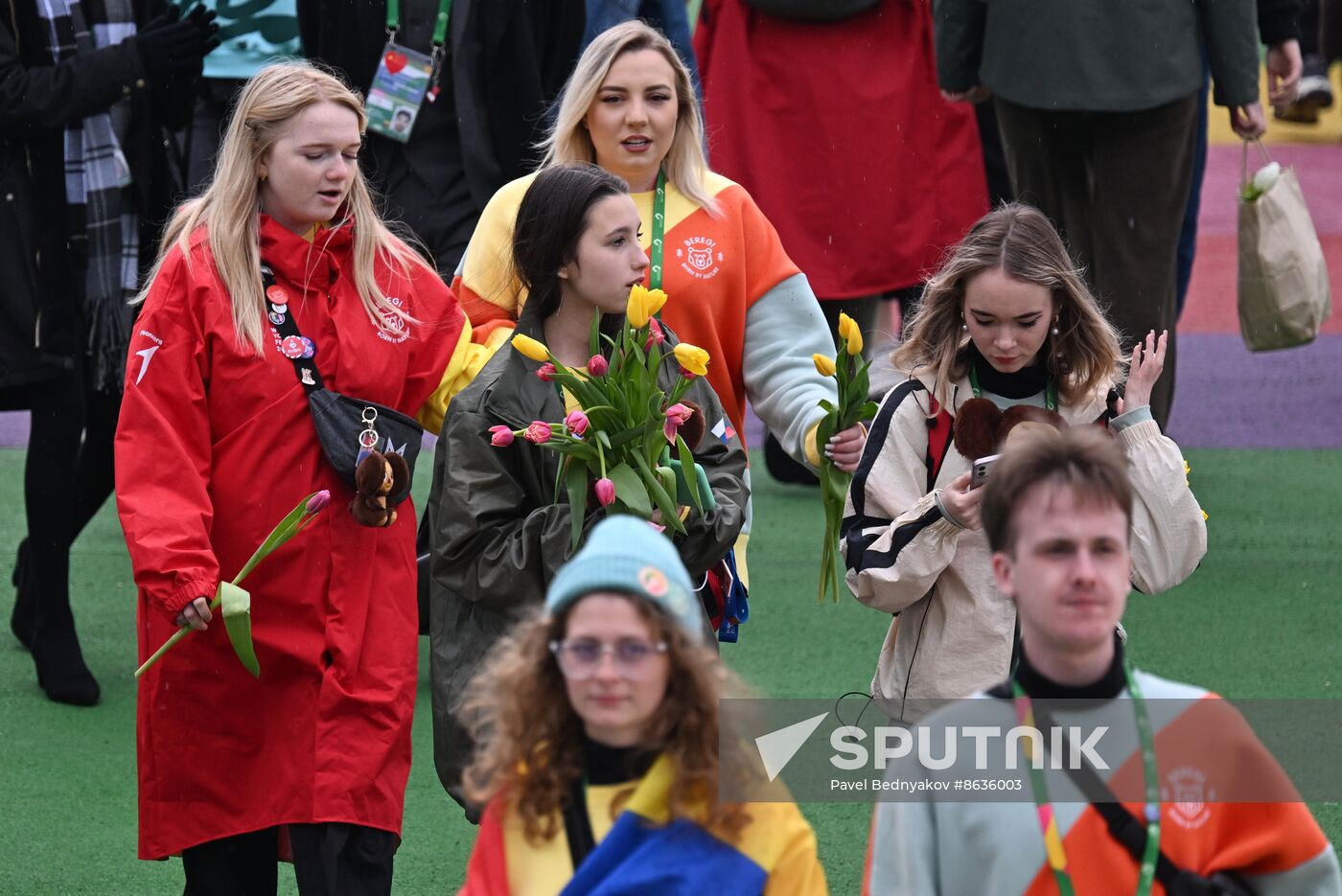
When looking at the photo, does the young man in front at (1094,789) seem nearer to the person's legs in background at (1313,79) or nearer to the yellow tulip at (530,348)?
the yellow tulip at (530,348)

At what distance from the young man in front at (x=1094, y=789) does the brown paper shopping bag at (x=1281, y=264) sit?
409cm

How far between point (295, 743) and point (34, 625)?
2.13 meters

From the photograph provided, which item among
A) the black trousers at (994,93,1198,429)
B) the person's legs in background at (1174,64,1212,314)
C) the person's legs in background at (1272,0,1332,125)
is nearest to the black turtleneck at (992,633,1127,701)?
the black trousers at (994,93,1198,429)

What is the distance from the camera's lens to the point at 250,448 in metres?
4.32

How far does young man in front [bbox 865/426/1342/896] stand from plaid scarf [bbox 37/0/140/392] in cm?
380

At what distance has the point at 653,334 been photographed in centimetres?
412

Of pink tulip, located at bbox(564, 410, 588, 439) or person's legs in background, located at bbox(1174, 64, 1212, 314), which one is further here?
person's legs in background, located at bbox(1174, 64, 1212, 314)

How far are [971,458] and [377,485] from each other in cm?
118

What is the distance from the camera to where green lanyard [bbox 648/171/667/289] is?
4828 mm

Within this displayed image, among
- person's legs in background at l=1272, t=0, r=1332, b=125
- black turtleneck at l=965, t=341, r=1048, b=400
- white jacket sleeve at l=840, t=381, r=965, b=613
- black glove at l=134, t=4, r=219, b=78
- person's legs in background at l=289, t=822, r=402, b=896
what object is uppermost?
black glove at l=134, t=4, r=219, b=78

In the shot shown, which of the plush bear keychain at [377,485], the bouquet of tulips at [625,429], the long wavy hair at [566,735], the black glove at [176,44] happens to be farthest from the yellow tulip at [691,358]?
the black glove at [176,44]

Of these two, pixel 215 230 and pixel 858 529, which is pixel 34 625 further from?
pixel 858 529

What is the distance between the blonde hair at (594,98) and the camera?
4973 mm

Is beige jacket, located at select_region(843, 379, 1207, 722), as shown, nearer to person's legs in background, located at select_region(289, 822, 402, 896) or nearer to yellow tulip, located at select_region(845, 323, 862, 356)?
yellow tulip, located at select_region(845, 323, 862, 356)
